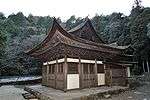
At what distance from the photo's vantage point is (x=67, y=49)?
13.3 meters

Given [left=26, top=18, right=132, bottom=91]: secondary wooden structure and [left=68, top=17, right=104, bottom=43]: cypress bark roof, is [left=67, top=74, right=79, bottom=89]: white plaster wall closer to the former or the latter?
[left=26, top=18, right=132, bottom=91]: secondary wooden structure

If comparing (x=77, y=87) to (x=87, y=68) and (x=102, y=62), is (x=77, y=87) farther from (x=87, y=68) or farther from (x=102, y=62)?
(x=102, y=62)

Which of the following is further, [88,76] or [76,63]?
[88,76]

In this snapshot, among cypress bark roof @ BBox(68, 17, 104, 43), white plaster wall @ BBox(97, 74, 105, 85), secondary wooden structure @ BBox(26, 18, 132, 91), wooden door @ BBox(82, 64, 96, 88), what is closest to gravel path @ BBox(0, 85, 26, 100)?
secondary wooden structure @ BBox(26, 18, 132, 91)

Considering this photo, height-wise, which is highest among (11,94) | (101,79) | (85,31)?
(85,31)

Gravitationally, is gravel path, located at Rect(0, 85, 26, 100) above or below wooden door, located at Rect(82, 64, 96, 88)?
below

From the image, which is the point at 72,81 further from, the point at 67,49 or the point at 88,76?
the point at 67,49

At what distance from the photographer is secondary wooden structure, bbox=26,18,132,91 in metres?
13.7

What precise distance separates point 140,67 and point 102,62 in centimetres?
2213

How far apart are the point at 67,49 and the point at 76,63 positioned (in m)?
1.96

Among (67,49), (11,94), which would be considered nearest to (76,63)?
(67,49)

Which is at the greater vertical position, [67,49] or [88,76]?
[67,49]

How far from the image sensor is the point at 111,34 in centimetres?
4738

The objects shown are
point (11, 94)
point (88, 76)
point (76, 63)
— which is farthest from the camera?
point (11, 94)
